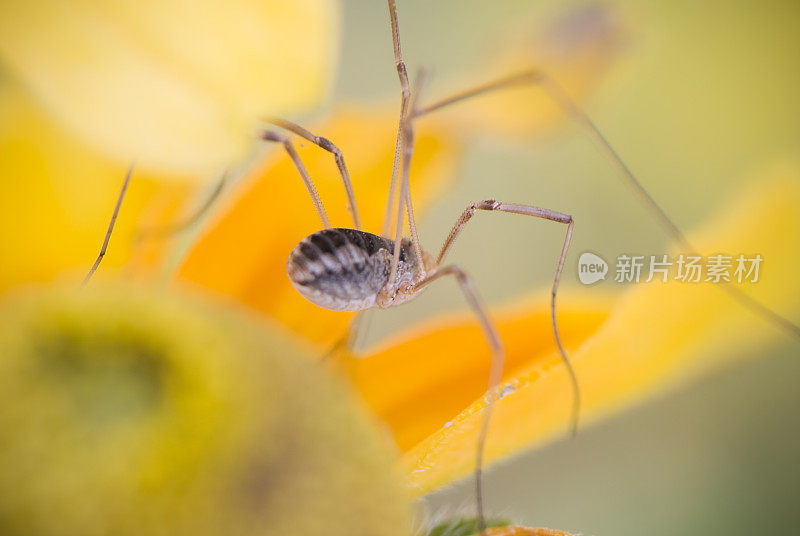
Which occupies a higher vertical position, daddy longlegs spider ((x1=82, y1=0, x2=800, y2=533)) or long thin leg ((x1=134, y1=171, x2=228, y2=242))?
long thin leg ((x1=134, y1=171, x2=228, y2=242))

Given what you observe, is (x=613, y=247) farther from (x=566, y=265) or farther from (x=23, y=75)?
(x=23, y=75)

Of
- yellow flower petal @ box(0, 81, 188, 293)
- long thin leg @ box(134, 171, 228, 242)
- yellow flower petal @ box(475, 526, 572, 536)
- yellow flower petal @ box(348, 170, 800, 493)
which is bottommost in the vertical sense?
yellow flower petal @ box(475, 526, 572, 536)

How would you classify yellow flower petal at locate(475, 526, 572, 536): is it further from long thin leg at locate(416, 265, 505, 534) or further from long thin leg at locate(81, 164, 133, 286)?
long thin leg at locate(81, 164, 133, 286)

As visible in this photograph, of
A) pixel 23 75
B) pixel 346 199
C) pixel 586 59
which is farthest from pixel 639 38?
pixel 23 75

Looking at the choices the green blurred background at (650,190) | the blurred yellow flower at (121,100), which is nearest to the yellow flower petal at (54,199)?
the blurred yellow flower at (121,100)

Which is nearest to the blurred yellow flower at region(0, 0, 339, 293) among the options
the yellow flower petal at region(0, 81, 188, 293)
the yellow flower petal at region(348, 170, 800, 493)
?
the yellow flower petal at region(0, 81, 188, 293)

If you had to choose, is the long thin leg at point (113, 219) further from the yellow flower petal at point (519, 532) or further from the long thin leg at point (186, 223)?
the yellow flower petal at point (519, 532)

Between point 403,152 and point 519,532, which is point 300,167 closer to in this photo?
point 403,152
